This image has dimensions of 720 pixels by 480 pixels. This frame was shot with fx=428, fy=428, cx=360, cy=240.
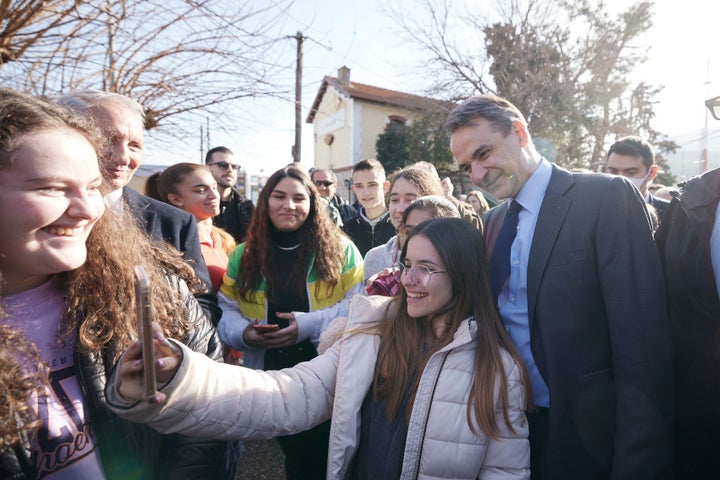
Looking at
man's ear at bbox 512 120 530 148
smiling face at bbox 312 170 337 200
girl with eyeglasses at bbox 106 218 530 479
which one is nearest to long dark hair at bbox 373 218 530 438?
girl with eyeglasses at bbox 106 218 530 479

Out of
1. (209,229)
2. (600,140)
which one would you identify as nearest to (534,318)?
(209,229)

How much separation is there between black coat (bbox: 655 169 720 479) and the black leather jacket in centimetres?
189

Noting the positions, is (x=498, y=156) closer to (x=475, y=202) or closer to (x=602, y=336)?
(x=602, y=336)

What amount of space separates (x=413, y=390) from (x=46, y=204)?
4.41ft

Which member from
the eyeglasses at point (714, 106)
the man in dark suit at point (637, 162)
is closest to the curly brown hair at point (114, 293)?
the eyeglasses at point (714, 106)

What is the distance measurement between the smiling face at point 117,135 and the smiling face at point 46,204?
2.40 feet

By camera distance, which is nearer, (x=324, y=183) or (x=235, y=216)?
(x=235, y=216)

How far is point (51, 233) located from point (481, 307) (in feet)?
4.98

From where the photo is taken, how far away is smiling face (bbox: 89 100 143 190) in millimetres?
1920

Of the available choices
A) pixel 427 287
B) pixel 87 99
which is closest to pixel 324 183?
pixel 87 99

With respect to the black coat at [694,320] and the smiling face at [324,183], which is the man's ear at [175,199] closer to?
the smiling face at [324,183]

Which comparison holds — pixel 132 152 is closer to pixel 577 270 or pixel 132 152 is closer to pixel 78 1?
pixel 78 1

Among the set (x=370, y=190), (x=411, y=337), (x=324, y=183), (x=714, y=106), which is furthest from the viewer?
(x=324, y=183)

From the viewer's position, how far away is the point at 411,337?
1766 millimetres
